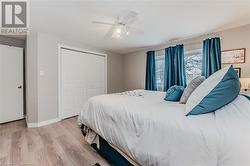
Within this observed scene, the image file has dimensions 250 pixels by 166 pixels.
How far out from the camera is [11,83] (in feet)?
11.0

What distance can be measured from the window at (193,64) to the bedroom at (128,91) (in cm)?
2

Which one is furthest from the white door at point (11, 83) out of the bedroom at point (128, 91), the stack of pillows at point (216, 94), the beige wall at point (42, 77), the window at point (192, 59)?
the window at point (192, 59)

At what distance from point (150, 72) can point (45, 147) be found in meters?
3.36

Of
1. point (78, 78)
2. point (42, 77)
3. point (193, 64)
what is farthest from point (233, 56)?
point (42, 77)

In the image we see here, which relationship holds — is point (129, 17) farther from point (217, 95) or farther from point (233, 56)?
point (233, 56)

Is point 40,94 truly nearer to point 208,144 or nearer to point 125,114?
point 125,114

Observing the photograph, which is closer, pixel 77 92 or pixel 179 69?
pixel 179 69

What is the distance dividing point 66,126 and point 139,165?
2.33 meters

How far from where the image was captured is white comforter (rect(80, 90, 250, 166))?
0.77 metres

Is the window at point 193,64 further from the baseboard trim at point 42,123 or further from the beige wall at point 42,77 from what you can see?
the baseboard trim at point 42,123

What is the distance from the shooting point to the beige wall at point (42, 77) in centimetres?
307

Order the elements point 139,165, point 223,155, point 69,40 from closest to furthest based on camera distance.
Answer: point 223,155 < point 139,165 < point 69,40

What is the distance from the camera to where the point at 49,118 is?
3.29 metres

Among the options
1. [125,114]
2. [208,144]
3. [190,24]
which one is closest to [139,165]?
[125,114]
